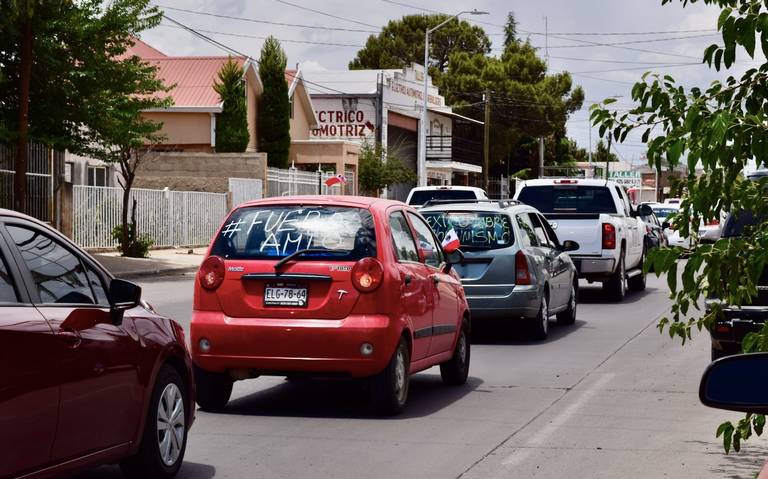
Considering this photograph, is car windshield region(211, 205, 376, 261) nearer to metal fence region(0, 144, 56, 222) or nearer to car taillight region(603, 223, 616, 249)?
car taillight region(603, 223, 616, 249)

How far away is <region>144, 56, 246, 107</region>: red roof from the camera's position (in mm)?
55906

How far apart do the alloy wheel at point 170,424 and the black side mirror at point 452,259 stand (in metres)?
4.49

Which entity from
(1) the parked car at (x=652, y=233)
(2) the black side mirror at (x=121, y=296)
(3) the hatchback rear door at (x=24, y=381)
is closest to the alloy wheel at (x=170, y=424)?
(2) the black side mirror at (x=121, y=296)

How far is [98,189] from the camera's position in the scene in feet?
121

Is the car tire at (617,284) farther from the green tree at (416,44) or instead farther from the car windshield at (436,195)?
the green tree at (416,44)

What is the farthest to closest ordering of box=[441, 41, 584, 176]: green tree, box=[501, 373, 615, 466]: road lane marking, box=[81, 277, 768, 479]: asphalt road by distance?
box=[441, 41, 584, 176]: green tree → box=[501, 373, 615, 466]: road lane marking → box=[81, 277, 768, 479]: asphalt road

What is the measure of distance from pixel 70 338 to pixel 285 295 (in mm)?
3873

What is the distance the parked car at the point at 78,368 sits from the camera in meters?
5.71

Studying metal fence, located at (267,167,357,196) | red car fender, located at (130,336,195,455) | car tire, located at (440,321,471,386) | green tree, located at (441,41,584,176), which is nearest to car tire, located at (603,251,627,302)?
car tire, located at (440,321,471,386)

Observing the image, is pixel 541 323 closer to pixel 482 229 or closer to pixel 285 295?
pixel 482 229

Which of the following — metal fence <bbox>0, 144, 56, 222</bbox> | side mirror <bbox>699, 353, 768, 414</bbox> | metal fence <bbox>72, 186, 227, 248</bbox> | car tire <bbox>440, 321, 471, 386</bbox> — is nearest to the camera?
side mirror <bbox>699, 353, 768, 414</bbox>

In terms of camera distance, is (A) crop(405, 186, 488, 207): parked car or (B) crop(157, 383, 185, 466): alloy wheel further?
(A) crop(405, 186, 488, 207): parked car

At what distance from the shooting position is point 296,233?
10.2m

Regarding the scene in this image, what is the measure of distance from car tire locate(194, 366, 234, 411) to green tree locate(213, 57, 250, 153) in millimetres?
44227
